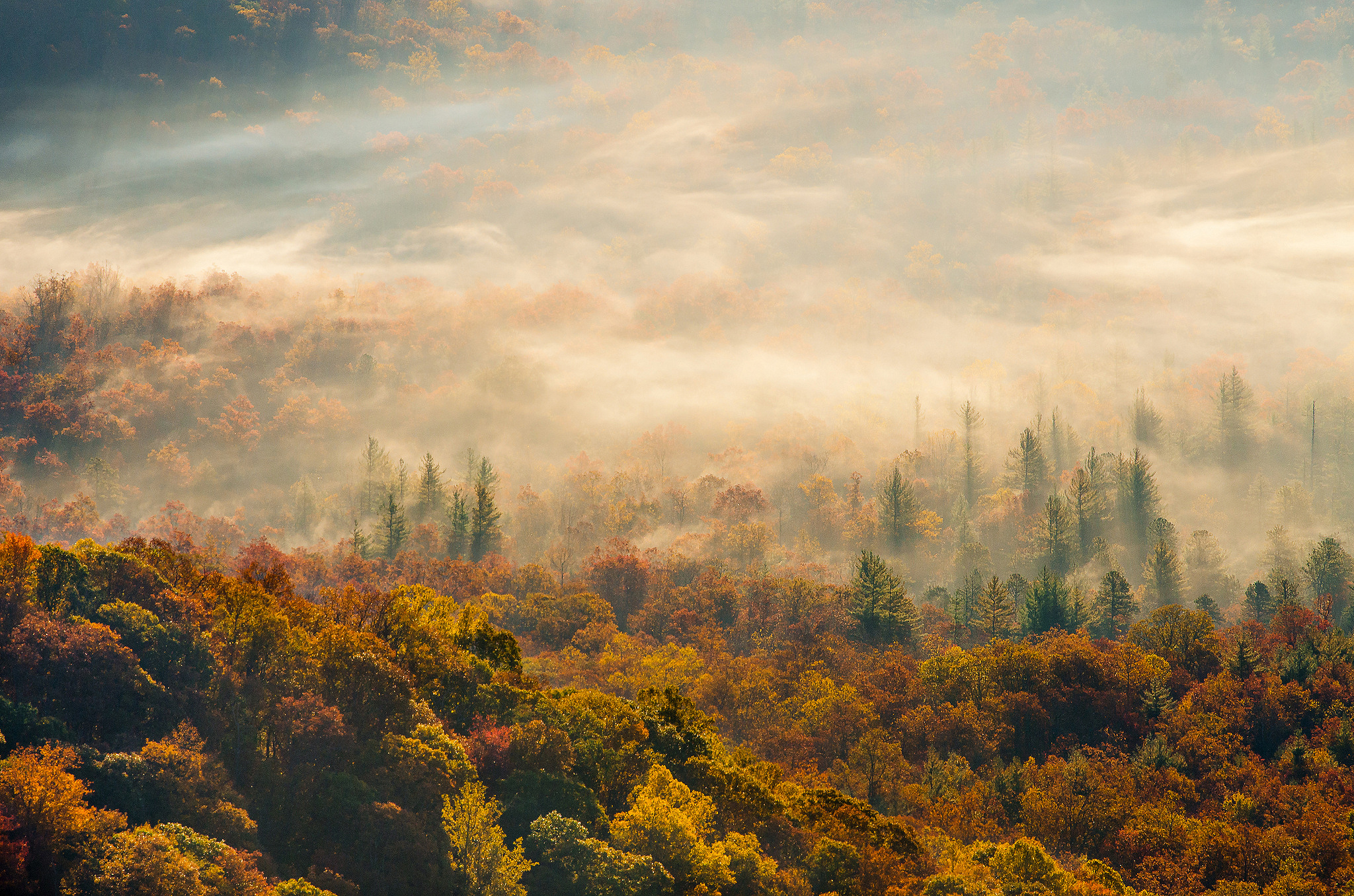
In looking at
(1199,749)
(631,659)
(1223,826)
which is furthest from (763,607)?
(1223,826)

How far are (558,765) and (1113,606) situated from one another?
5839 inches

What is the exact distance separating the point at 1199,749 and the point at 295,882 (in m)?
100

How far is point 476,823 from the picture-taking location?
6862 cm

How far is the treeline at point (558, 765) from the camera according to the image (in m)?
64.2

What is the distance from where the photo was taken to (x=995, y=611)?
17438cm

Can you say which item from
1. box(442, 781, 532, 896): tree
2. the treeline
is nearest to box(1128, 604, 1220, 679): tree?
the treeline

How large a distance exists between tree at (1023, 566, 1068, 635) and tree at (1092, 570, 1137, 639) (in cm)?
1201

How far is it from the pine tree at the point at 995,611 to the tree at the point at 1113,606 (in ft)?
81.6

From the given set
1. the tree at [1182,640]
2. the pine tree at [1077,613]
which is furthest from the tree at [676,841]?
the pine tree at [1077,613]

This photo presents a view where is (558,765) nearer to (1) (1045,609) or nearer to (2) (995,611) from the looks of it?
(2) (995,611)

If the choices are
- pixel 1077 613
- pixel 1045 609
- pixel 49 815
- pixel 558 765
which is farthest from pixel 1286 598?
pixel 49 815

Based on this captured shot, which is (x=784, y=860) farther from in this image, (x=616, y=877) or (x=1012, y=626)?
(x=1012, y=626)

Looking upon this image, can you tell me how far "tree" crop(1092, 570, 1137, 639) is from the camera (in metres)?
194

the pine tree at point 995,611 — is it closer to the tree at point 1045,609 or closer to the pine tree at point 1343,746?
the tree at point 1045,609
